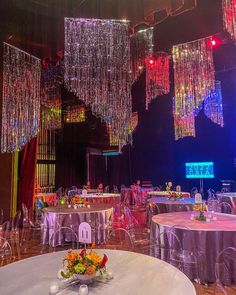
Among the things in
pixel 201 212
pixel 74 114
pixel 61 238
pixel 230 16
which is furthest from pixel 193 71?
pixel 74 114

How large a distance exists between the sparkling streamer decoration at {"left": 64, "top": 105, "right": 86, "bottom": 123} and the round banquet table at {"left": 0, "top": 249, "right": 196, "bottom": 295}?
12103mm

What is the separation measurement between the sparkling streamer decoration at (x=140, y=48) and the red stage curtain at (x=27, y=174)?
432cm

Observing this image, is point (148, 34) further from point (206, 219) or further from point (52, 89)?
point (52, 89)

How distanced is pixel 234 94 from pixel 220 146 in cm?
248

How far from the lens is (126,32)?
555 cm

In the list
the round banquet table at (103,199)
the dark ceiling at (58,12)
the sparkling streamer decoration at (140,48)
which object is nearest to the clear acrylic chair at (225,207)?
the round banquet table at (103,199)

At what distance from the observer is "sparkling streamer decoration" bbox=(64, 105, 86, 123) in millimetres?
14414

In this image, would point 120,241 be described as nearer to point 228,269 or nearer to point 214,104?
point 228,269

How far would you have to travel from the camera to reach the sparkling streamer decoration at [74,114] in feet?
47.3

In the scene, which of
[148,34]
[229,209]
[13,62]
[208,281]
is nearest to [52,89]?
[13,62]

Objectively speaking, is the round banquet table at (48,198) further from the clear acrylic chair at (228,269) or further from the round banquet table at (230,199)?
the clear acrylic chair at (228,269)

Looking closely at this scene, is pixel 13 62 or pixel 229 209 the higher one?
pixel 13 62

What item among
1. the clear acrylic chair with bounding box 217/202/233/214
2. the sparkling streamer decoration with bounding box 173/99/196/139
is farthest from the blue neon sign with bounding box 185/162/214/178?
the clear acrylic chair with bounding box 217/202/233/214

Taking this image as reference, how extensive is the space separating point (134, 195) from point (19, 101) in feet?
26.1
